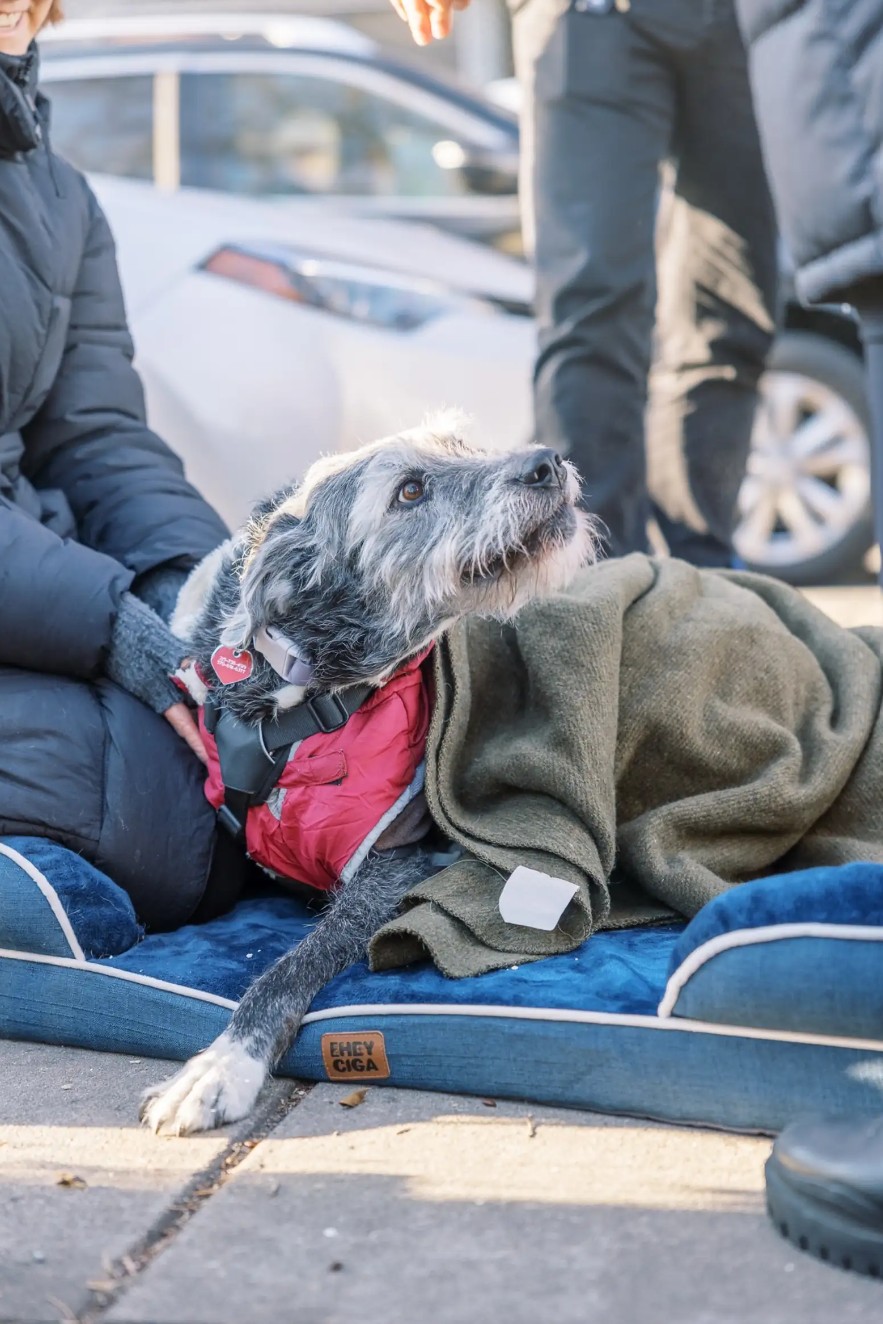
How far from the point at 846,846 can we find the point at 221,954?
132 cm

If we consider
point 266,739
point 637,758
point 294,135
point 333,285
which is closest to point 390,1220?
point 266,739

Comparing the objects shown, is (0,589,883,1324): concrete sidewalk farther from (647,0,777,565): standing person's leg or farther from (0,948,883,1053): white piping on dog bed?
(647,0,777,565): standing person's leg

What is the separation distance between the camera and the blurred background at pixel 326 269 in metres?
5.52

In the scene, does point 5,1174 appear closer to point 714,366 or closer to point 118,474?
point 118,474

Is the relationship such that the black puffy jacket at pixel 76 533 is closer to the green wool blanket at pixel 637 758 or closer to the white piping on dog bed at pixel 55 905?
the white piping on dog bed at pixel 55 905

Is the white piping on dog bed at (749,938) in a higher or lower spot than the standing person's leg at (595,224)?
lower

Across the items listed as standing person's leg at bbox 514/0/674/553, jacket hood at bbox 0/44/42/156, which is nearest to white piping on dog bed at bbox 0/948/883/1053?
jacket hood at bbox 0/44/42/156

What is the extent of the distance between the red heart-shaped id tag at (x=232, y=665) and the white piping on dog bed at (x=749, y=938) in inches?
45.2

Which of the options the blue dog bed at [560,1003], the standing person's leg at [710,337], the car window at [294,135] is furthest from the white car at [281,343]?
the blue dog bed at [560,1003]

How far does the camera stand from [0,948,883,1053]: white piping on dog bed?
8.07 feet

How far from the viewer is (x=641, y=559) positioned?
3.62 m

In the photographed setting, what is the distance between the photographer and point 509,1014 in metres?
2.71

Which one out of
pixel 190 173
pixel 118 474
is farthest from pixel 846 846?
pixel 190 173

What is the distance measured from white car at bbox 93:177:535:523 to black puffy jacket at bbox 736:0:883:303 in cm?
218
